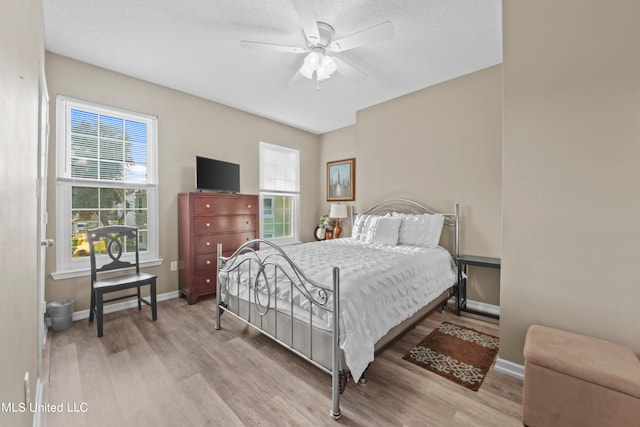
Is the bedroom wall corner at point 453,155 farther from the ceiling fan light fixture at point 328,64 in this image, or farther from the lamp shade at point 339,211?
the ceiling fan light fixture at point 328,64

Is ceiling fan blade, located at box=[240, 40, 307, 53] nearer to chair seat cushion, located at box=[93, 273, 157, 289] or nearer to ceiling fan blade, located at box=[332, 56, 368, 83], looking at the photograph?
ceiling fan blade, located at box=[332, 56, 368, 83]

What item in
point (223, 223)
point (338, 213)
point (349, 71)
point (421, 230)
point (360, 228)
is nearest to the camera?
point (349, 71)

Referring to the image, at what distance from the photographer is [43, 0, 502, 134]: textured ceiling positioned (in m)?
2.20

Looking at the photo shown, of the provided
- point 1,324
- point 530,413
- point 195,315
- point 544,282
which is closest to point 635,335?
point 544,282

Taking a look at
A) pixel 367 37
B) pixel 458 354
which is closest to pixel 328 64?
pixel 367 37

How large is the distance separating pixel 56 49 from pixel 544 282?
4.95 metres

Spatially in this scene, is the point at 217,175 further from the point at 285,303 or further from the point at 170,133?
the point at 285,303

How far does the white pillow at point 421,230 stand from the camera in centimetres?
335

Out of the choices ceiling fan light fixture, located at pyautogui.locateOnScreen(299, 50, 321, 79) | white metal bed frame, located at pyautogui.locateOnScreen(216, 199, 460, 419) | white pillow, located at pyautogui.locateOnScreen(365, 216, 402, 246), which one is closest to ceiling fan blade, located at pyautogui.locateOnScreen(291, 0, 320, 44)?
ceiling fan light fixture, located at pyautogui.locateOnScreen(299, 50, 321, 79)

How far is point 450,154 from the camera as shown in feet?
11.6

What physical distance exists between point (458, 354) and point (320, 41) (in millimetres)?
3070


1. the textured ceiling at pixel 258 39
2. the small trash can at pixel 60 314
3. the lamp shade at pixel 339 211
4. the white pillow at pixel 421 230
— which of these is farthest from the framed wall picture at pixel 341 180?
the small trash can at pixel 60 314

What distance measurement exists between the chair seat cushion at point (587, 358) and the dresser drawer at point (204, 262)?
3384mm

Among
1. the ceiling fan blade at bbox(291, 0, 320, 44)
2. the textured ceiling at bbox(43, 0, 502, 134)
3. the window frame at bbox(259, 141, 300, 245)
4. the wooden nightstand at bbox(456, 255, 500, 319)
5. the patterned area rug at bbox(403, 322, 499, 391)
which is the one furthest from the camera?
the window frame at bbox(259, 141, 300, 245)
